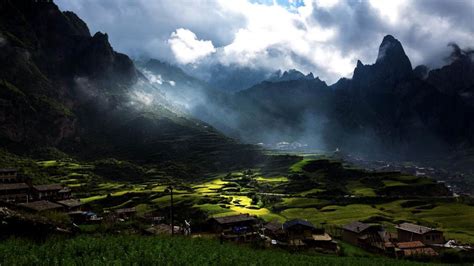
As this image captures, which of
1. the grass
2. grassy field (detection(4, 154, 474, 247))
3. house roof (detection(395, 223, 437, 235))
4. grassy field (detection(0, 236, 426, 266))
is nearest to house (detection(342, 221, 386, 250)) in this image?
house roof (detection(395, 223, 437, 235))

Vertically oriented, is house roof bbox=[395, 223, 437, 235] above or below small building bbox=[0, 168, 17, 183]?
below

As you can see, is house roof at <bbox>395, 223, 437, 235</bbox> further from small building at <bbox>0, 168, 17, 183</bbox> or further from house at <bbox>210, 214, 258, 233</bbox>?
small building at <bbox>0, 168, 17, 183</bbox>

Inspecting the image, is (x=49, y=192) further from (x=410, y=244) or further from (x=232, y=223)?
(x=410, y=244)

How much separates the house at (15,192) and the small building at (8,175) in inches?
599

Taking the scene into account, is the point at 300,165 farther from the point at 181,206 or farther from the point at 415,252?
the point at 415,252

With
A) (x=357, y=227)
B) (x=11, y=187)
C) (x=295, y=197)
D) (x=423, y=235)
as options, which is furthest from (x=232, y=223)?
(x=11, y=187)

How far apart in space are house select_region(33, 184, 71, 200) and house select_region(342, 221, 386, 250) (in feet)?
271

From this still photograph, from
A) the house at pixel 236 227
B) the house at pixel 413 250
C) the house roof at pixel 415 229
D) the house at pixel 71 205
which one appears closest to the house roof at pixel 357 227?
the house at pixel 413 250

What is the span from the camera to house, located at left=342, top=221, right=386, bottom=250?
79.1m

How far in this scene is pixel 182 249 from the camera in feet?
124

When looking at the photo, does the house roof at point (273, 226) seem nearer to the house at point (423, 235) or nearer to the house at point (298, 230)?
the house at point (298, 230)

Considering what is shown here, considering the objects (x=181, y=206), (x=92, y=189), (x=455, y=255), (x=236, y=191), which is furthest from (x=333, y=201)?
(x=92, y=189)

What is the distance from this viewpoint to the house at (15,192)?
107 m

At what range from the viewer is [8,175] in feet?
411
